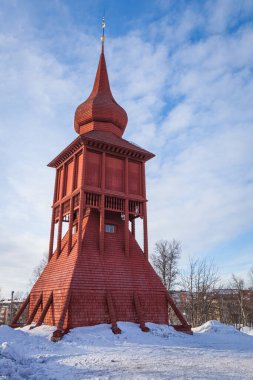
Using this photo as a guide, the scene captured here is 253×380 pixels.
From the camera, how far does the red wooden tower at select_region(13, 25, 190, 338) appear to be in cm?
1859

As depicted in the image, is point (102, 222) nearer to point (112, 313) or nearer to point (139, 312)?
point (112, 313)

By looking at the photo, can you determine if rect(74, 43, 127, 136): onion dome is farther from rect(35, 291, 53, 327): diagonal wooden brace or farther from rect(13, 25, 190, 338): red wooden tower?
rect(35, 291, 53, 327): diagonal wooden brace

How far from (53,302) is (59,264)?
264 cm

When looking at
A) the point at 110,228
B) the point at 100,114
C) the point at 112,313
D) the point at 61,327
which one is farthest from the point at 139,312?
the point at 100,114

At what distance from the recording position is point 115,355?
40.2ft

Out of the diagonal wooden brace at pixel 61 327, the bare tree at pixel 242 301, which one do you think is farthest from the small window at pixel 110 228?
the bare tree at pixel 242 301

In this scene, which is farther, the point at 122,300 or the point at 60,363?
the point at 122,300

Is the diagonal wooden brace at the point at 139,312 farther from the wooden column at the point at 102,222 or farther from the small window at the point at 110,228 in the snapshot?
the small window at the point at 110,228

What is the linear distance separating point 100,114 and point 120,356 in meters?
18.6

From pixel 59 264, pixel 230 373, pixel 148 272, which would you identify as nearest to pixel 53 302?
pixel 59 264

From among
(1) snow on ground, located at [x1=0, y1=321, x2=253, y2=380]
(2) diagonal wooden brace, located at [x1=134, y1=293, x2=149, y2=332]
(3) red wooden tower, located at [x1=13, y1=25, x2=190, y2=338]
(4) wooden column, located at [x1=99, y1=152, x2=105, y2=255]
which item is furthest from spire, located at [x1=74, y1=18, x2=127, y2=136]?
(1) snow on ground, located at [x1=0, y1=321, x2=253, y2=380]

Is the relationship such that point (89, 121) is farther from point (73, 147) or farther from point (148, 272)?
point (148, 272)

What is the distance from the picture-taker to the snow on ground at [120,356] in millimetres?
9039

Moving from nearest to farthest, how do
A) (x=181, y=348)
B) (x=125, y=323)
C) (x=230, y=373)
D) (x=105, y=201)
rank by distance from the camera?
(x=230, y=373), (x=181, y=348), (x=125, y=323), (x=105, y=201)
